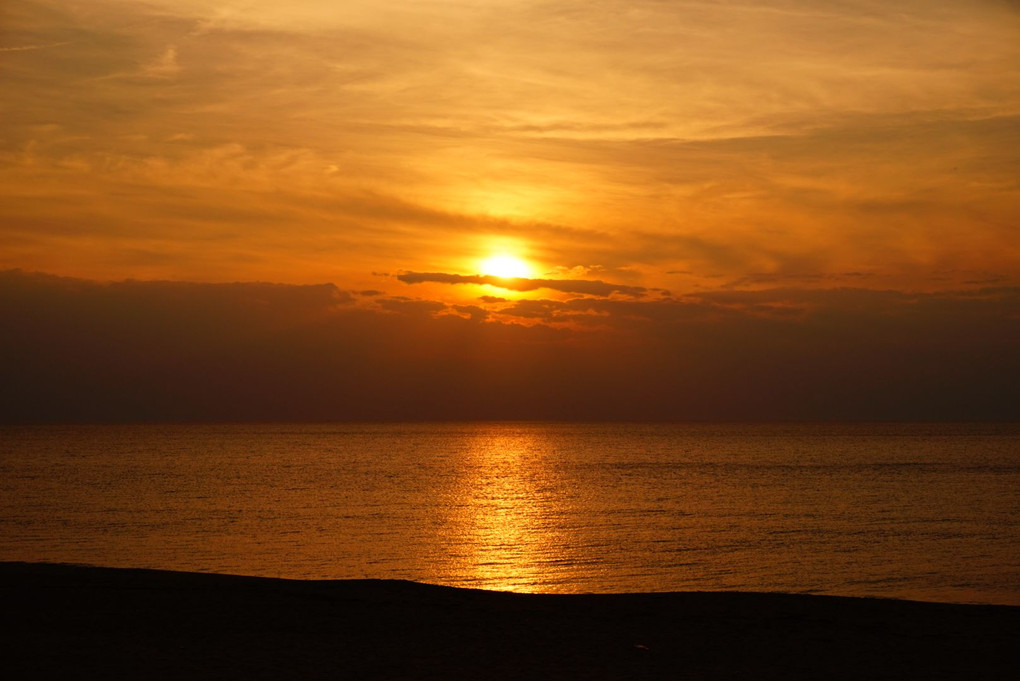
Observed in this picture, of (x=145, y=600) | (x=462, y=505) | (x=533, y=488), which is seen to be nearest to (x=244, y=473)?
(x=533, y=488)

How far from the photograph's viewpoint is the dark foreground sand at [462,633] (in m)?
13.8

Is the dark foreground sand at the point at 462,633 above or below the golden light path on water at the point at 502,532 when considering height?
above

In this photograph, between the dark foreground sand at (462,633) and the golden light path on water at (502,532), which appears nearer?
the dark foreground sand at (462,633)

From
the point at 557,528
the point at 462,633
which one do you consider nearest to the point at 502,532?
the point at 557,528

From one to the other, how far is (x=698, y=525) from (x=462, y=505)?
1739cm

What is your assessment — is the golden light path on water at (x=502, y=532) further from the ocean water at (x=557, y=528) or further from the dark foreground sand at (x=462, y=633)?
the dark foreground sand at (x=462, y=633)

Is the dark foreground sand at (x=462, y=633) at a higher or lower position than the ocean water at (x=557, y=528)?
higher

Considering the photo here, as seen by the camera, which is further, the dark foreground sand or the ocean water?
the ocean water

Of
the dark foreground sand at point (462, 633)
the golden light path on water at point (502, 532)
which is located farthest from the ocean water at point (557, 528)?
the dark foreground sand at point (462, 633)

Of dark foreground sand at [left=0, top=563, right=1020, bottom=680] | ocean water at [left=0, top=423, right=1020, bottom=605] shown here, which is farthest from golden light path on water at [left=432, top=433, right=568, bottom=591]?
dark foreground sand at [left=0, top=563, right=1020, bottom=680]

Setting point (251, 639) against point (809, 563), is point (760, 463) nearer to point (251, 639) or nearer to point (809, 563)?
point (809, 563)

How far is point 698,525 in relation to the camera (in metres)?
44.6

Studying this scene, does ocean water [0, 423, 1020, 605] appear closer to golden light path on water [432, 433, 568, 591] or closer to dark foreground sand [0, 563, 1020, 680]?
golden light path on water [432, 433, 568, 591]

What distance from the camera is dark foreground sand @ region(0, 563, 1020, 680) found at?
1383 centimetres
